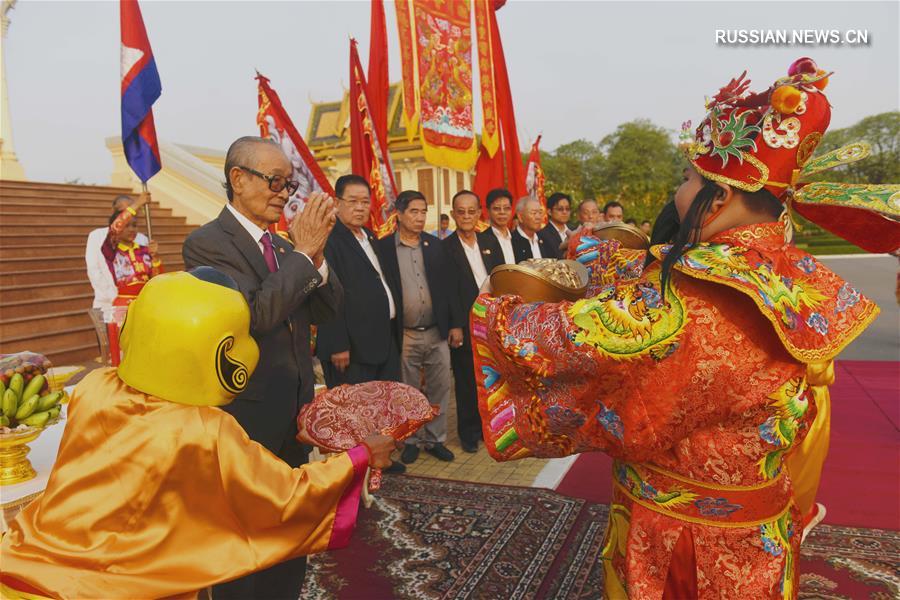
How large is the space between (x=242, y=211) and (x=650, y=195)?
2803 centimetres

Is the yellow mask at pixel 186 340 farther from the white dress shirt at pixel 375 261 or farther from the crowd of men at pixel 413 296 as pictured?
the white dress shirt at pixel 375 261

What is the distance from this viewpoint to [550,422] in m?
1.50

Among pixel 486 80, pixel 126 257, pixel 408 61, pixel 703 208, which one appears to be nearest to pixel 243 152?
pixel 703 208

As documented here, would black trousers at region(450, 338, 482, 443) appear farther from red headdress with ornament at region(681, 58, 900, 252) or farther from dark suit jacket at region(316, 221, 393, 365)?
red headdress with ornament at region(681, 58, 900, 252)

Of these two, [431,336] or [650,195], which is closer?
[431,336]

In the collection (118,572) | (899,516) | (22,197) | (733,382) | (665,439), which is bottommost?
(899,516)

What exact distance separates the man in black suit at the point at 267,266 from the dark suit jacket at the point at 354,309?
1.46 m

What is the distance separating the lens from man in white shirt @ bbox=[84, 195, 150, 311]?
18.8 feet

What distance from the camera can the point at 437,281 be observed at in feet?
13.8

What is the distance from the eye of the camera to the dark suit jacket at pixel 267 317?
1.91 meters

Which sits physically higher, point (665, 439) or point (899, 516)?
point (665, 439)

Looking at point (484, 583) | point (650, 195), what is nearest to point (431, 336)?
point (484, 583)

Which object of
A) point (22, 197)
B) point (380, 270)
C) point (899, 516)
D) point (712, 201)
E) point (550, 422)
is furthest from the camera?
point (22, 197)

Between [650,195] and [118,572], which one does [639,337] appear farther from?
[650,195]
